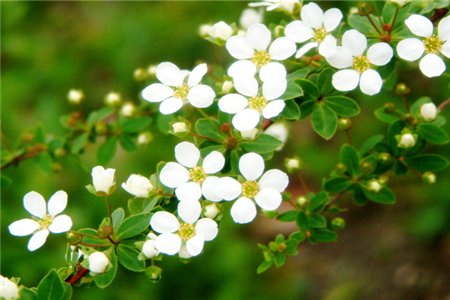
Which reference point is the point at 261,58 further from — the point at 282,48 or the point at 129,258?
the point at 129,258

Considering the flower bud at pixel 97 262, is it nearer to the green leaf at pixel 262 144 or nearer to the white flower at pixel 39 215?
the white flower at pixel 39 215

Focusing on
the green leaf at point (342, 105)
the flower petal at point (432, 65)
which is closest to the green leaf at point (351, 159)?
the green leaf at point (342, 105)

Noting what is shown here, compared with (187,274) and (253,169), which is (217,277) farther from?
(253,169)

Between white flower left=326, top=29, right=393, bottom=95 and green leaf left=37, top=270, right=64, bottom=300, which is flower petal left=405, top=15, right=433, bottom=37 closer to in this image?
white flower left=326, top=29, right=393, bottom=95

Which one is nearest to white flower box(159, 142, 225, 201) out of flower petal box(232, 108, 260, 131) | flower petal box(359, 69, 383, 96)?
flower petal box(232, 108, 260, 131)

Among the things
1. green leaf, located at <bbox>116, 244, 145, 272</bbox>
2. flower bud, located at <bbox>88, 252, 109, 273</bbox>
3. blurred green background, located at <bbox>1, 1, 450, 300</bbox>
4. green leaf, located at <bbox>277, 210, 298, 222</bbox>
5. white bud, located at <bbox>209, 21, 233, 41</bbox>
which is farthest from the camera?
blurred green background, located at <bbox>1, 1, 450, 300</bbox>
